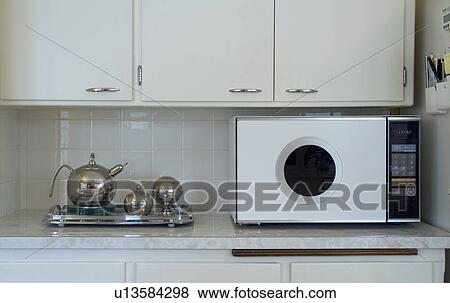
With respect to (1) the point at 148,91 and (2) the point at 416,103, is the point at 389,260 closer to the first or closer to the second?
(2) the point at 416,103

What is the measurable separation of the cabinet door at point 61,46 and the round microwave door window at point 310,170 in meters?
0.70

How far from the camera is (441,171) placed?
1.83 meters

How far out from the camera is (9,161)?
83.4 inches

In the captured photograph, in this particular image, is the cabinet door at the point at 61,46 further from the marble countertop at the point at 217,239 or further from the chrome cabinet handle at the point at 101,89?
the marble countertop at the point at 217,239

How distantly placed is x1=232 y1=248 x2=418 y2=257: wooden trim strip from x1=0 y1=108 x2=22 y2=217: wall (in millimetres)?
991

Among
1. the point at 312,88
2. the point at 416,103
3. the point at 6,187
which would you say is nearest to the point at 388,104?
the point at 416,103

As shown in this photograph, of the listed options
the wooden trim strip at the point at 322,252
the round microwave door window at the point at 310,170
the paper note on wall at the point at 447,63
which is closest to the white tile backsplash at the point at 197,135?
the round microwave door window at the point at 310,170

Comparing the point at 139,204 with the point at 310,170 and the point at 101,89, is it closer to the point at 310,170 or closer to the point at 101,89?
the point at 101,89

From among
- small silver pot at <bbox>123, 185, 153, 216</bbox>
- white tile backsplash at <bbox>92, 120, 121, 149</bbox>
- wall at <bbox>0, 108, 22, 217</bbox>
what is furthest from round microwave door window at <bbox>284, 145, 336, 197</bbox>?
wall at <bbox>0, 108, 22, 217</bbox>

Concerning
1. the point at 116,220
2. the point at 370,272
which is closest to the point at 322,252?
the point at 370,272

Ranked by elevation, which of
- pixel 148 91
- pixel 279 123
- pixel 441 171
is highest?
pixel 148 91

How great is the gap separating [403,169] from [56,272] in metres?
1.19

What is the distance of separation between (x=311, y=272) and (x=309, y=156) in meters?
0.39

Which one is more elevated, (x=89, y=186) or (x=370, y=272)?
(x=89, y=186)
